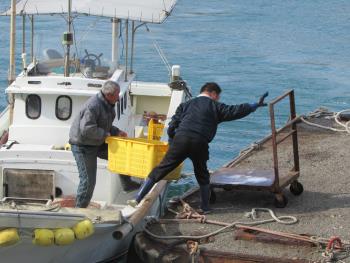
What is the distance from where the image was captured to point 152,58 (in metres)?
28.8

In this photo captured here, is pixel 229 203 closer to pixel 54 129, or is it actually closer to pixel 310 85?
pixel 54 129

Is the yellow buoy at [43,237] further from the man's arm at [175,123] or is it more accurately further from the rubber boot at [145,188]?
the man's arm at [175,123]

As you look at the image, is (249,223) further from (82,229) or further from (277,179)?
(82,229)

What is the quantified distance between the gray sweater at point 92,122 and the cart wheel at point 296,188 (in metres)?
A: 2.37

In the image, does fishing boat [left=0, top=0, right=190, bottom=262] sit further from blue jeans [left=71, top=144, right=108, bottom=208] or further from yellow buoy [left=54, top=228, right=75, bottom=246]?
blue jeans [left=71, top=144, right=108, bottom=208]

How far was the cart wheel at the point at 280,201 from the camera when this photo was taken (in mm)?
9910

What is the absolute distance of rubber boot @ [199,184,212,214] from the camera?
970 cm

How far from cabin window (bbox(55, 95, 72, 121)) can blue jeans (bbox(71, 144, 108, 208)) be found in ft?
5.59

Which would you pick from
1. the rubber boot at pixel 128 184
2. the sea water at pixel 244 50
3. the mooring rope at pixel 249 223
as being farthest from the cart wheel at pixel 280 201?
the sea water at pixel 244 50

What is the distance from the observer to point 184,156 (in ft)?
31.1

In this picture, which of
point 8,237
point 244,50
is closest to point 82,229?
point 8,237

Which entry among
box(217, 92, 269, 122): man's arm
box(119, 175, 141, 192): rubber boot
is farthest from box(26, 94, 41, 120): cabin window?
box(217, 92, 269, 122): man's arm

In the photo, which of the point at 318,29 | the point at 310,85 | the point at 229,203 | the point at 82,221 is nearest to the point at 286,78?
the point at 310,85

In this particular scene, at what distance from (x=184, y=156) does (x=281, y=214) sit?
131 cm
